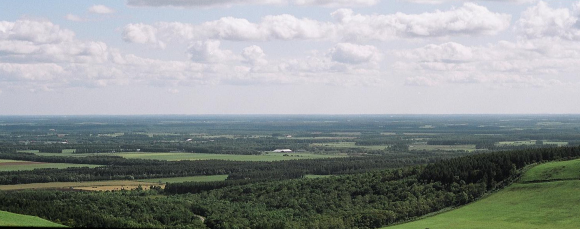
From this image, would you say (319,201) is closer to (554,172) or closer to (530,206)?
(554,172)

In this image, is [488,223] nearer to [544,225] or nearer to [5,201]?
[544,225]

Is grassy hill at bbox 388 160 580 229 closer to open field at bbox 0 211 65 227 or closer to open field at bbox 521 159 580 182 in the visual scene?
open field at bbox 521 159 580 182

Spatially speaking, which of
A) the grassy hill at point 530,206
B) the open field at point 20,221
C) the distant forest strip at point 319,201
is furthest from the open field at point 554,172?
the open field at point 20,221

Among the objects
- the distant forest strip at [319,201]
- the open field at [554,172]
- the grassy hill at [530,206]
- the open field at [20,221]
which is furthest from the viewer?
the open field at [554,172]

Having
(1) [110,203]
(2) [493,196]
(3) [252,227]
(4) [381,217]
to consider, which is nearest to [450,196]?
(2) [493,196]

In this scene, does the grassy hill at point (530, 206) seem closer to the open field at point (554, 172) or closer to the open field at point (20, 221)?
the open field at point (554, 172)

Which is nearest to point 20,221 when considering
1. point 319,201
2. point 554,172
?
point 319,201

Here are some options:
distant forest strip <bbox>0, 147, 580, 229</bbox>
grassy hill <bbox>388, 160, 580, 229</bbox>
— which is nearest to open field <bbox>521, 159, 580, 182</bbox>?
grassy hill <bbox>388, 160, 580, 229</bbox>
